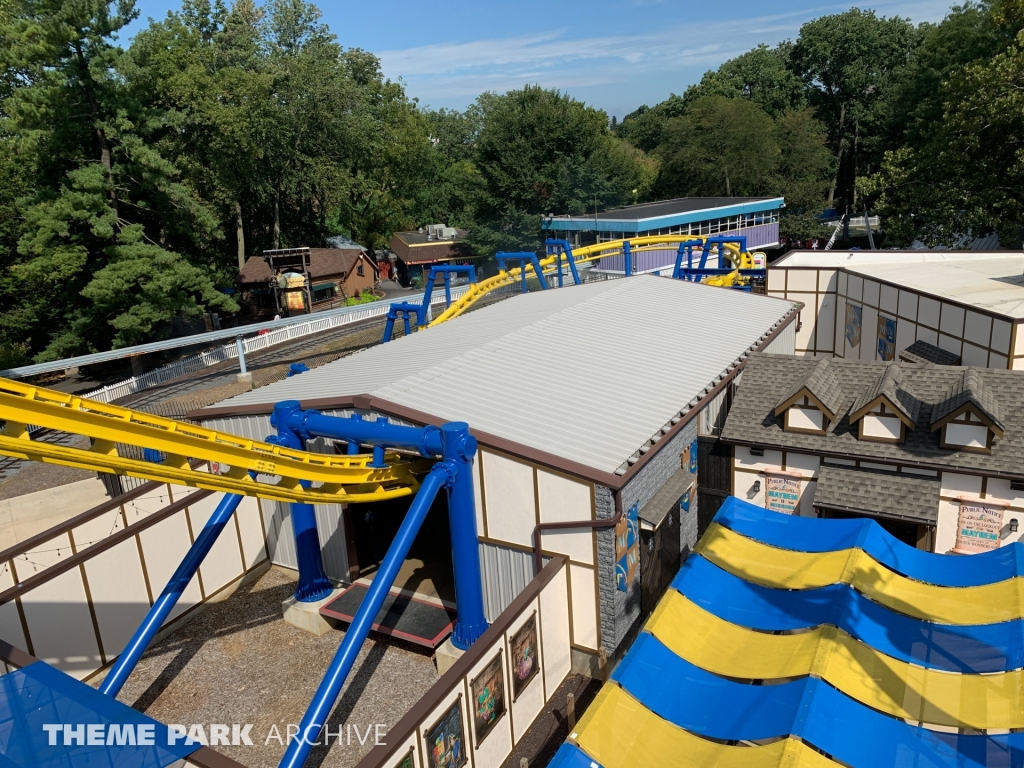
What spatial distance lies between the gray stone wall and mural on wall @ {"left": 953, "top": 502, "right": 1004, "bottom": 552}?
536cm

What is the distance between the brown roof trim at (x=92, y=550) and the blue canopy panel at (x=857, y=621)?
29.9 ft

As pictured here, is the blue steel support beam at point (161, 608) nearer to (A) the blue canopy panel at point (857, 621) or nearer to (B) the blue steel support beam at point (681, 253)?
(A) the blue canopy panel at point (857, 621)

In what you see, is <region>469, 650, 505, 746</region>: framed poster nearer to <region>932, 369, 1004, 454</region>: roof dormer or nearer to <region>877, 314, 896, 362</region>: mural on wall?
<region>932, 369, 1004, 454</region>: roof dormer

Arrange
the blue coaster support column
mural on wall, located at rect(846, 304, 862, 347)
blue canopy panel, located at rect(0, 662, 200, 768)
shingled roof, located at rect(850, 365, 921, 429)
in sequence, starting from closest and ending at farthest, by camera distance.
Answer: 1. blue canopy panel, located at rect(0, 662, 200, 768)
2. the blue coaster support column
3. shingled roof, located at rect(850, 365, 921, 429)
4. mural on wall, located at rect(846, 304, 862, 347)

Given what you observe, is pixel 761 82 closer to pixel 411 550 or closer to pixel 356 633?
pixel 411 550

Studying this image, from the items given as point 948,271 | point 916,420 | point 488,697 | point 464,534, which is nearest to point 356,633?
point 488,697

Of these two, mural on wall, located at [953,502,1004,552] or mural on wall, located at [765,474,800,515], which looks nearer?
mural on wall, located at [953,502,1004,552]

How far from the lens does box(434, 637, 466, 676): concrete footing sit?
37.5 ft

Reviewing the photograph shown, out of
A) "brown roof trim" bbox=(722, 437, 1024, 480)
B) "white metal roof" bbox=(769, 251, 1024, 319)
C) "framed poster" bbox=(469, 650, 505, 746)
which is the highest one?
"white metal roof" bbox=(769, 251, 1024, 319)

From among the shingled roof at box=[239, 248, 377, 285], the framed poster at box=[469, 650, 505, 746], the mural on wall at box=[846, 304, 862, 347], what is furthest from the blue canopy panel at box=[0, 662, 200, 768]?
the shingled roof at box=[239, 248, 377, 285]

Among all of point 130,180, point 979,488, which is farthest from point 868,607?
point 130,180

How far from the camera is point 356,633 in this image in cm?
930

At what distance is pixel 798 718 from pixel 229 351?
1297 inches

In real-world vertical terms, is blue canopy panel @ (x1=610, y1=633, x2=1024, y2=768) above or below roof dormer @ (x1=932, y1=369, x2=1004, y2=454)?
below
